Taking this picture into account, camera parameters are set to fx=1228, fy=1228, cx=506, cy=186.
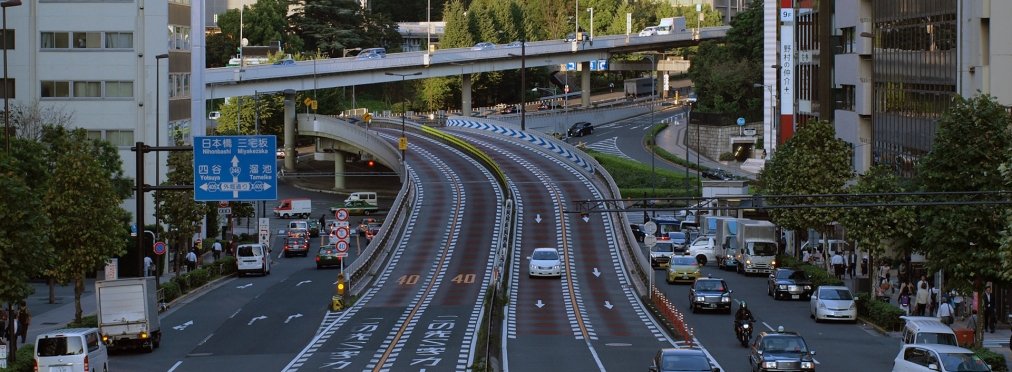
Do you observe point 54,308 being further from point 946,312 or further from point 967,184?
Result: point 967,184

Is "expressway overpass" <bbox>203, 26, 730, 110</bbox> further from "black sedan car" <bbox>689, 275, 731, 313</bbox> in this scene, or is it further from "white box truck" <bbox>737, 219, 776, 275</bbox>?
"black sedan car" <bbox>689, 275, 731, 313</bbox>

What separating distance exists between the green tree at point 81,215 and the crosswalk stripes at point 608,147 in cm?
8339

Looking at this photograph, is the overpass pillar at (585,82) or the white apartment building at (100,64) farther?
the overpass pillar at (585,82)

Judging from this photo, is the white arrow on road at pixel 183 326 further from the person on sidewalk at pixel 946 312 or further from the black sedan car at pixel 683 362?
the person on sidewalk at pixel 946 312

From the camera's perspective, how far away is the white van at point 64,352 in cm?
3055

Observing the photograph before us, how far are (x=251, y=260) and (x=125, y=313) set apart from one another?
26075mm

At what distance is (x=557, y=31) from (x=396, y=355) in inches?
6149

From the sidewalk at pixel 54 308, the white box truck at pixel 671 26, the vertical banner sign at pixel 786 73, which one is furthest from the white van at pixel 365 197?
the white box truck at pixel 671 26

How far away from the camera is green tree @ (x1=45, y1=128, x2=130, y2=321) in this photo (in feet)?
140

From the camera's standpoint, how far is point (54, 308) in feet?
167

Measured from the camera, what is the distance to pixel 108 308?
3800 cm

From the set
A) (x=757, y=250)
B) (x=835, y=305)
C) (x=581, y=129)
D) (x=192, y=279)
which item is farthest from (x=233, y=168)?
(x=581, y=129)

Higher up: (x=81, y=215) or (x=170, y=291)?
(x=81, y=215)

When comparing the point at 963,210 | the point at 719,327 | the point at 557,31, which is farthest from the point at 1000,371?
the point at 557,31
